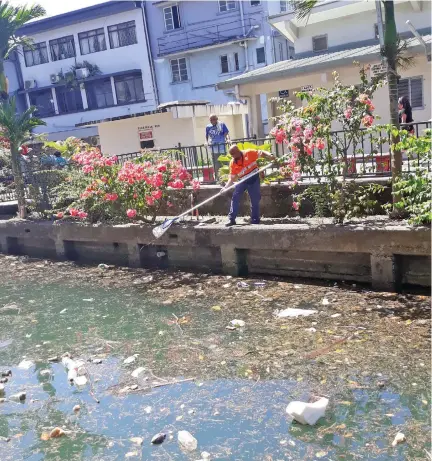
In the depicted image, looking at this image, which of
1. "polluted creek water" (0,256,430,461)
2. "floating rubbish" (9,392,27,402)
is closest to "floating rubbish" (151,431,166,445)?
"polluted creek water" (0,256,430,461)

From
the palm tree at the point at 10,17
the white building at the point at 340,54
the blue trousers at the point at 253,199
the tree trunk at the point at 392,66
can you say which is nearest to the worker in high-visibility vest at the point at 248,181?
the blue trousers at the point at 253,199

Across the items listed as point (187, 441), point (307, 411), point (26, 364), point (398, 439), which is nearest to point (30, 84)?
point (26, 364)

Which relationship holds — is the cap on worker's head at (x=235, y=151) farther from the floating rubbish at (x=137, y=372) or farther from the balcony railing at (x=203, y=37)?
the balcony railing at (x=203, y=37)

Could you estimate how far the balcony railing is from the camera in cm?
2580

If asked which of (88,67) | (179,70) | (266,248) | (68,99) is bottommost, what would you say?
(266,248)

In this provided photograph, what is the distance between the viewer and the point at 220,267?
818 centimetres

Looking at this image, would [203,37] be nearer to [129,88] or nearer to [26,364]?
[129,88]

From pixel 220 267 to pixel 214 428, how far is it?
4394 millimetres

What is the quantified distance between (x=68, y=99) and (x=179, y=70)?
764 cm

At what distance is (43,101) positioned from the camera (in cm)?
3206

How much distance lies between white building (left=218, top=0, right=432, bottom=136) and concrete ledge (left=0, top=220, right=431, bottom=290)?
6.87 metres

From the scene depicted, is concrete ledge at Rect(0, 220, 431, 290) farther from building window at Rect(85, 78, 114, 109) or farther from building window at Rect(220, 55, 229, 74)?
building window at Rect(85, 78, 114, 109)

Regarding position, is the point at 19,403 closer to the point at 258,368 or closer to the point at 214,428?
the point at 214,428

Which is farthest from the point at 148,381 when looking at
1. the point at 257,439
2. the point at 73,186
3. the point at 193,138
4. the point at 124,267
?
the point at 193,138
